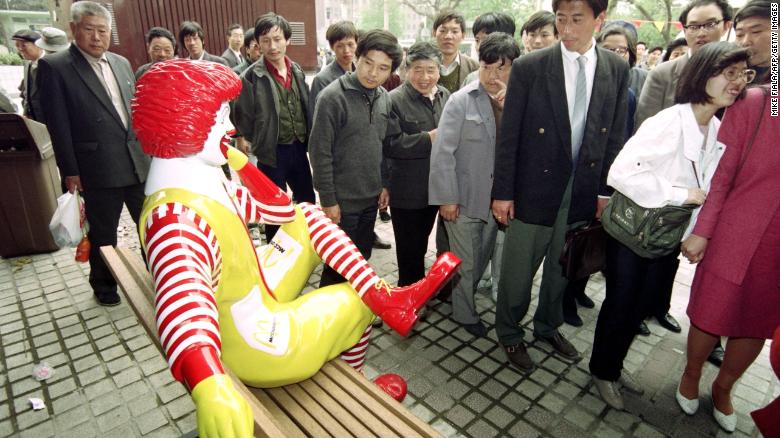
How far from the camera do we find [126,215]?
19.6ft

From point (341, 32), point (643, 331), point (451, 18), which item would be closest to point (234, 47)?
point (341, 32)

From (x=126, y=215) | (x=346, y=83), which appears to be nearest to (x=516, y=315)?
(x=346, y=83)

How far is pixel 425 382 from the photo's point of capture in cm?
294

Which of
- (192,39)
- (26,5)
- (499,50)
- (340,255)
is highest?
(26,5)

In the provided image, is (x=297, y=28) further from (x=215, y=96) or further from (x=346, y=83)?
(x=215, y=96)

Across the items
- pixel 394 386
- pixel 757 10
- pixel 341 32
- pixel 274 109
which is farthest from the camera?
pixel 341 32

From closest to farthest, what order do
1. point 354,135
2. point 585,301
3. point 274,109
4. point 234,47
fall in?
point 354,135 → point 585,301 → point 274,109 → point 234,47

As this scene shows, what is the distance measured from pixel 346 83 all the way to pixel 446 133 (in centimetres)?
77

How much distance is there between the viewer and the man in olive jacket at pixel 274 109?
425cm

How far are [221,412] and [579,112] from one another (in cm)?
254

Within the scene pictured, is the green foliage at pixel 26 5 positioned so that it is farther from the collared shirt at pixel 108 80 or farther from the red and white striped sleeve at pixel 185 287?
the red and white striped sleeve at pixel 185 287

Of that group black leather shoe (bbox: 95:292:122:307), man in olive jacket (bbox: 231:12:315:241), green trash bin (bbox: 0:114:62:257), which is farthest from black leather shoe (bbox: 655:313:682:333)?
green trash bin (bbox: 0:114:62:257)

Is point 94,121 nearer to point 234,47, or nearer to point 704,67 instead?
point 704,67

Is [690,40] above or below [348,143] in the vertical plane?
above
